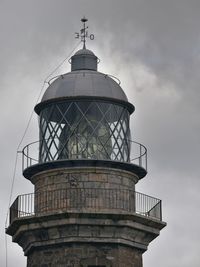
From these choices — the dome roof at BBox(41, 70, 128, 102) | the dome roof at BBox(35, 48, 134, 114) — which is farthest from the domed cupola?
the dome roof at BBox(41, 70, 128, 102)

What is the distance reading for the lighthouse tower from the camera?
1420 inches

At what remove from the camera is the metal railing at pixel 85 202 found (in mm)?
36469

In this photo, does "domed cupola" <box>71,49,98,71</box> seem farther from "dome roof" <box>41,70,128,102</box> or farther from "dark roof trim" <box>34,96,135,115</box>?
"dark roof trim" <box>34,96,135,115</box>

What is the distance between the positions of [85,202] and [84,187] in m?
0.48

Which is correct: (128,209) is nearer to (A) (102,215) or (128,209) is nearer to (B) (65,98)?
(A) (102,215)

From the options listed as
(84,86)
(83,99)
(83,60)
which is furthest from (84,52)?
(83,99)

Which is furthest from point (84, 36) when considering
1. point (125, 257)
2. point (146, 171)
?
point (125, 257)

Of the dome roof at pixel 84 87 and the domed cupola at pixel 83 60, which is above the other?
Result: the domed cupola at pixel 83 60

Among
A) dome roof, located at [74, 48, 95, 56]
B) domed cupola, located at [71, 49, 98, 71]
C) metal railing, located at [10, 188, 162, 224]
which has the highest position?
dome roof, located at [74, 48, 95, 56]

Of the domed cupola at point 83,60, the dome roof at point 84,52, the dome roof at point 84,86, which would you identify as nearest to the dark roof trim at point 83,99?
the dome roof at point 84,86

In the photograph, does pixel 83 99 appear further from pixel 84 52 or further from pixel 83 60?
pixel 84 52

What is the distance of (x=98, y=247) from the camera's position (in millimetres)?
36125

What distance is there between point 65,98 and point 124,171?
9.08 feet

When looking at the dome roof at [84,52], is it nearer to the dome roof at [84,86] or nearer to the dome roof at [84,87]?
the dome roof at [84,86]
